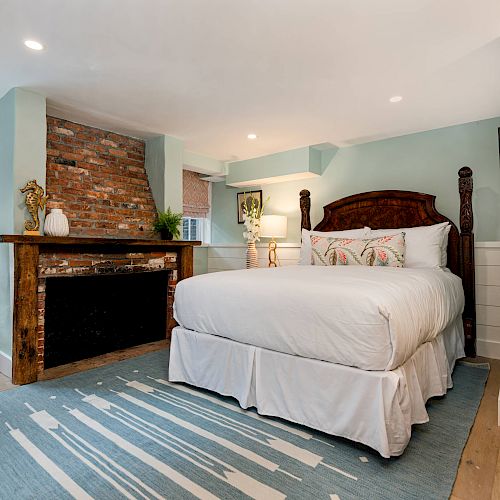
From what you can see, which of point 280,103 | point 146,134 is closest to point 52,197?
point 146,134

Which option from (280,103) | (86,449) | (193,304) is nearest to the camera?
(86,449)

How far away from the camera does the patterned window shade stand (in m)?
5.28

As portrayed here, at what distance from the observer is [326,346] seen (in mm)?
1845

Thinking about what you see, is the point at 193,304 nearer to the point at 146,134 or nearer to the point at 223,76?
the point at 223,76

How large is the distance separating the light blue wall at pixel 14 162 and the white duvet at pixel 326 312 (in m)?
1.46

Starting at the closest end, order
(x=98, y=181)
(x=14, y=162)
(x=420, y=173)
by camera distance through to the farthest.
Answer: (x=14, y=162) → (x=98, y=181) → (x=420, y=173)

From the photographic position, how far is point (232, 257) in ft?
17.7

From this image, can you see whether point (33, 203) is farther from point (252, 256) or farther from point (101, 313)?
point (252, 256)

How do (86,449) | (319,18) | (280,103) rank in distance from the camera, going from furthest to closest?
(280,103) → (319,18) → (86,449)

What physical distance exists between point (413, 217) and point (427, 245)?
0.58 metres

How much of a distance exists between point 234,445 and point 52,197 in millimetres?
2719

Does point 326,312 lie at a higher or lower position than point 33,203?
lower

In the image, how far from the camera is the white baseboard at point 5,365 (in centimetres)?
281

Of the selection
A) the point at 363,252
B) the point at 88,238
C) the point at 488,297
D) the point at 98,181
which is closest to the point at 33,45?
the point at 88,238
